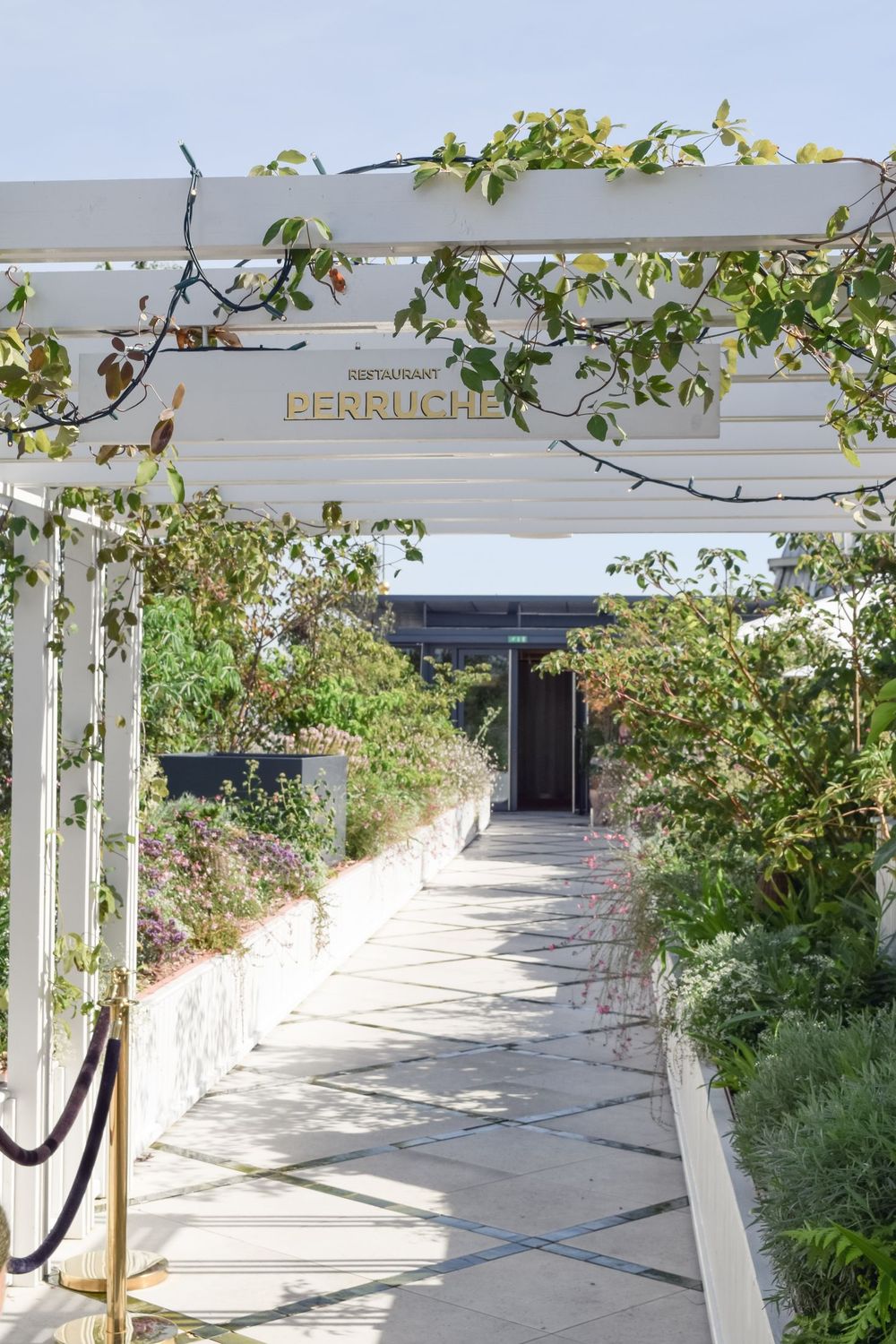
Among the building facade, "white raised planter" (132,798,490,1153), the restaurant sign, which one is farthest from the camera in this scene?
the building facade

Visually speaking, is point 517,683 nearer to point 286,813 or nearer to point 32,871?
point 286,813

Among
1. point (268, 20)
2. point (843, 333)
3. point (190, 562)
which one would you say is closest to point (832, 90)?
point (843, 333)

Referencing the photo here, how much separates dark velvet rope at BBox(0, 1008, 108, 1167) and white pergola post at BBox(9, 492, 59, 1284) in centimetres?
19

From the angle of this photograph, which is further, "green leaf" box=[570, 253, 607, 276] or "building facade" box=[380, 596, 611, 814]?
"building facade" box=[380, 596, 611, 814]

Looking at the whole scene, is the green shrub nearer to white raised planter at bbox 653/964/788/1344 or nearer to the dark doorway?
white raised planter at bbox 653/964/788/1344

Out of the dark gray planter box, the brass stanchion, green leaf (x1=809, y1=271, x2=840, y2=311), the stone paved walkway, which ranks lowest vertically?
the stone paved walkway

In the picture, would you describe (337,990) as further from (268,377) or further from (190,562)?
(268,377)

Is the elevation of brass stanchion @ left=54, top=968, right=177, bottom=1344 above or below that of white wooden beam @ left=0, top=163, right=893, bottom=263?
below

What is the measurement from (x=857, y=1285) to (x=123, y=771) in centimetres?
340

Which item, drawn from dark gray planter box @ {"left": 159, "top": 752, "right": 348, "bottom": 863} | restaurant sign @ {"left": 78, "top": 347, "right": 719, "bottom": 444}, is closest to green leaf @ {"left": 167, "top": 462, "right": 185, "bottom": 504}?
restaurant sign @ {"left": 78, "top": 347, "right": 719, "bottom": 444}

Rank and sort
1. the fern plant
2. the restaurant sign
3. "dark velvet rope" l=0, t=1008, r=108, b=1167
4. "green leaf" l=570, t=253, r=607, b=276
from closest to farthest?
1. the fern plant
2. "green leaf" l=570, t=253, r=607, b=276
3. the restaurant sign
4. "dark velvet rope" l=0, t=1008, r=108, b=1167

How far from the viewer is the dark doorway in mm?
22625

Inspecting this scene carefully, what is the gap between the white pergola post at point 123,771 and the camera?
4.91m

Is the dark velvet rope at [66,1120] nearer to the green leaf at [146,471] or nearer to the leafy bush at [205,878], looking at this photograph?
the leafy bush at [205,878]
